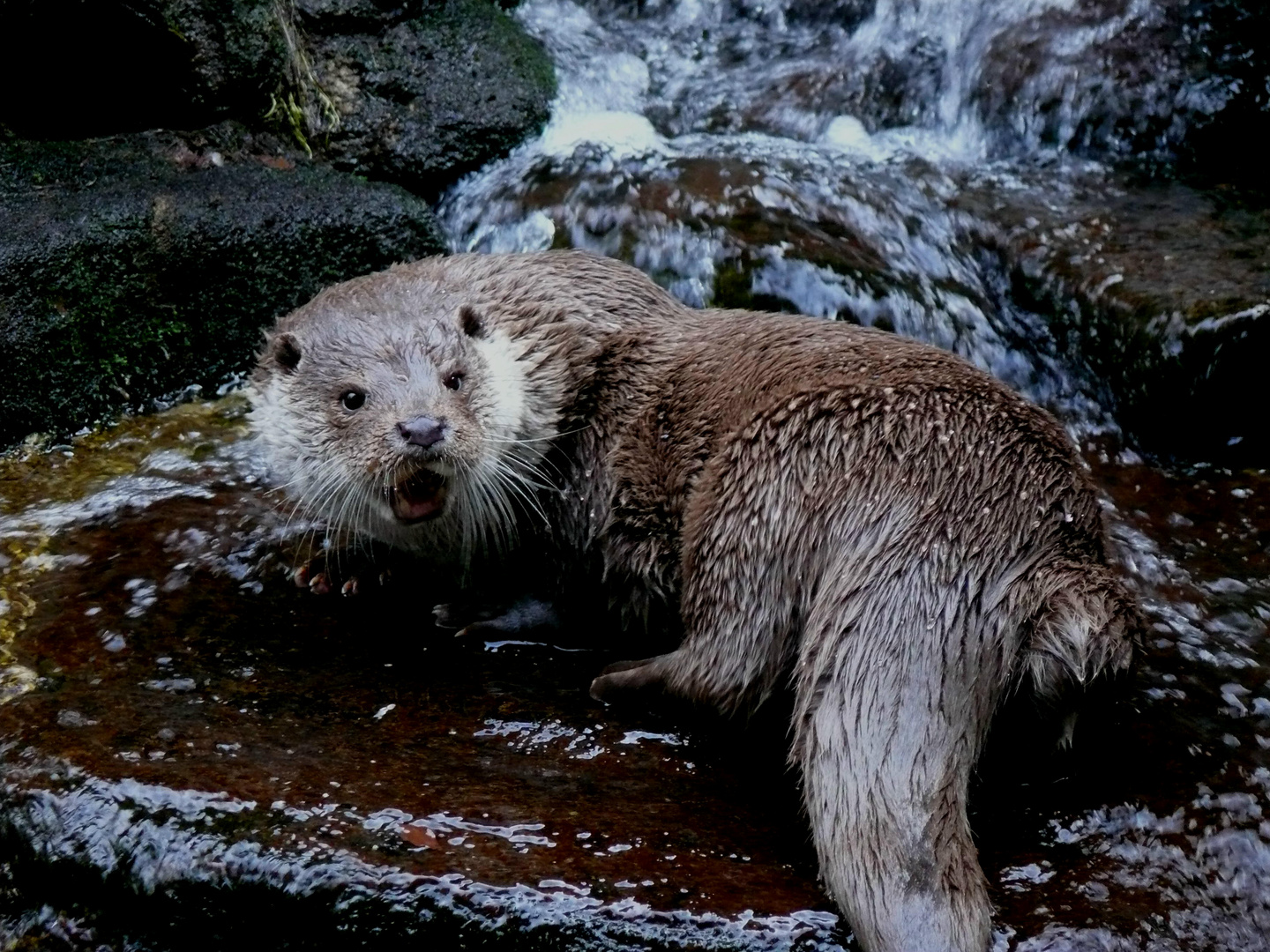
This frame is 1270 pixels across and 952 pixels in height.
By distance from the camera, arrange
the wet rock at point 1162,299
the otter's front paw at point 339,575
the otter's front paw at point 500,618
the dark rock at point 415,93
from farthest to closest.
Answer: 1. the dark rock at point 415,93
2. the wet rock at point 1162,299
3. the otter's front paw at point 339,575
4. the otter's front paw at point 500,618

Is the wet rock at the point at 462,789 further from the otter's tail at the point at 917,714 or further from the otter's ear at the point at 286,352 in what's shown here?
the otter's ear at the point at 286,352

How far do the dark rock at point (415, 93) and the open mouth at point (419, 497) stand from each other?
2581mm

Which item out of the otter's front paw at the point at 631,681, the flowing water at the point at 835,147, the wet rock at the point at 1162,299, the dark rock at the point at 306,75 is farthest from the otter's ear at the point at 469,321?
the dark rock at the point at 306,75

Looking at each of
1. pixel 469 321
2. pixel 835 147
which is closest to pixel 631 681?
pixel 469 321

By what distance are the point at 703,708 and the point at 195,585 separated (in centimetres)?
128

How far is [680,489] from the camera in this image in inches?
105

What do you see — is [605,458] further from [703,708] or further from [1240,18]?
[1240,18]

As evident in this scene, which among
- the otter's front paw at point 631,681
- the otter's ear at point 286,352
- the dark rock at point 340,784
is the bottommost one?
the dark rock at point 340,784

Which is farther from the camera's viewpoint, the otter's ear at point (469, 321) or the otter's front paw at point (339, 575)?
the otter's front paw at point (339, 575)

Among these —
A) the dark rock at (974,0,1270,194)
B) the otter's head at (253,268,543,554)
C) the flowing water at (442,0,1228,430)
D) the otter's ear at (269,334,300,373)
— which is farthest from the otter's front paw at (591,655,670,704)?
the dark rock at (974,0,1270,194)

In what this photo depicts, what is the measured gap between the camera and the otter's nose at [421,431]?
98.2 inches

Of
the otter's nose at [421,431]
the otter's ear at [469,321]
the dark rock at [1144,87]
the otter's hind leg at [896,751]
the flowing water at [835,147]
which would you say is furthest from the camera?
the dark rock at [1144,87]

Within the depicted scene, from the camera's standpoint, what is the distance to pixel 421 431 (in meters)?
2.49

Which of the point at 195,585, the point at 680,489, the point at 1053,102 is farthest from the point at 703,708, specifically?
the point at 1053,102
